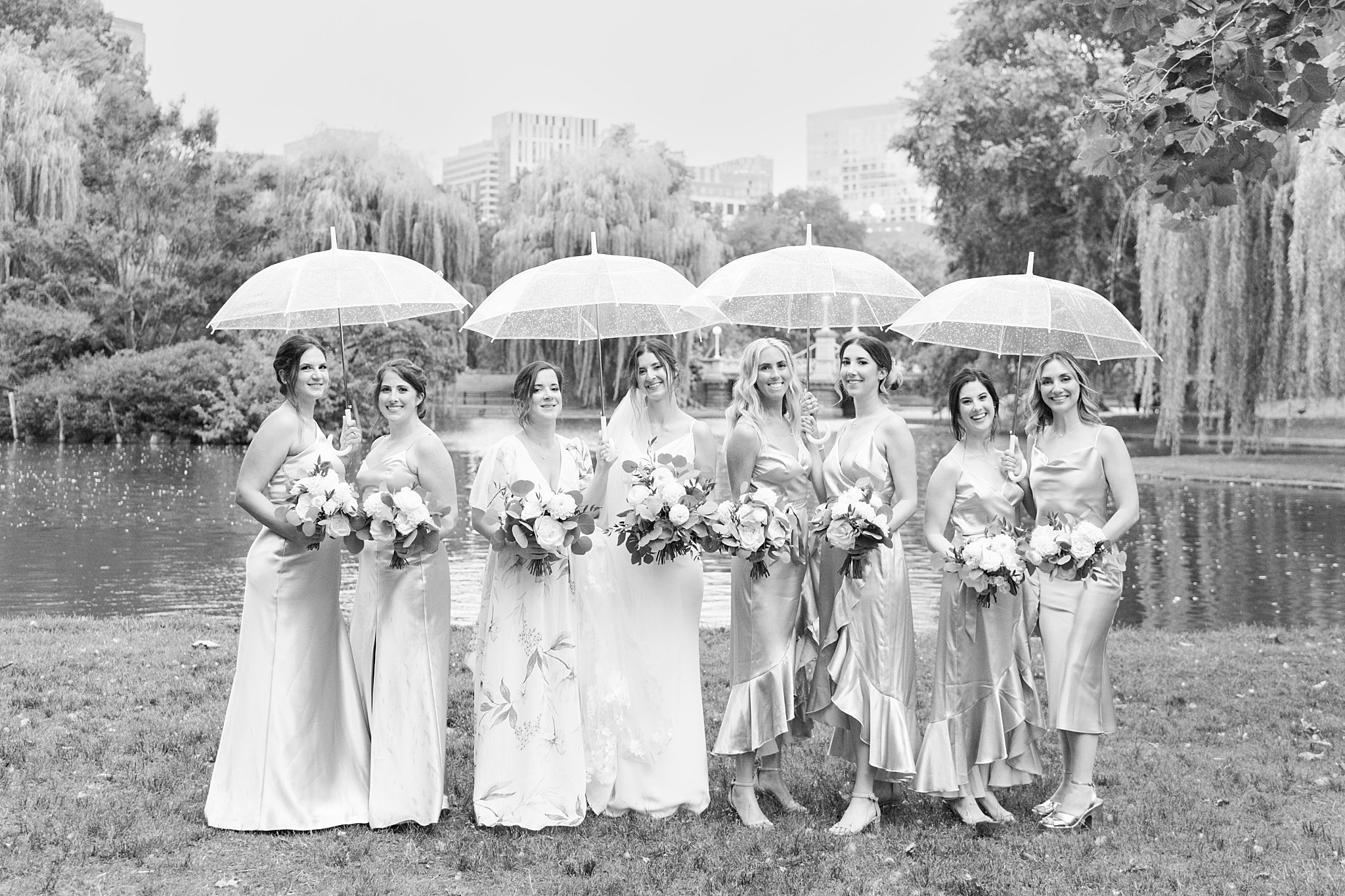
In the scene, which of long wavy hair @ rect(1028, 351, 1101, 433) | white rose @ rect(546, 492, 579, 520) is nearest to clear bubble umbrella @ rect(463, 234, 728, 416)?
white rose @ rect(546, 492, 579, 520)

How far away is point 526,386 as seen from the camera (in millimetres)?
5922

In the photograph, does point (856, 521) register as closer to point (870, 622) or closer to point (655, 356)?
point (870, 622)

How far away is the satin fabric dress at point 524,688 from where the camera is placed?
5887 millimetres

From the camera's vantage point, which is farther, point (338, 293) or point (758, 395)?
point (338, 293)

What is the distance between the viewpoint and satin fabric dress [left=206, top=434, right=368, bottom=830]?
579 centimetres

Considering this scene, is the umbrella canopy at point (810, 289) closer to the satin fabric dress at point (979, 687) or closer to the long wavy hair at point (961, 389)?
the long wavy hair at point (961, 389)

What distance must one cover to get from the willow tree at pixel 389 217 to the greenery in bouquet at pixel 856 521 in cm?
3058

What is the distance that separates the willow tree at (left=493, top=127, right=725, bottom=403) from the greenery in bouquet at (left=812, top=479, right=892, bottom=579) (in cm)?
3170

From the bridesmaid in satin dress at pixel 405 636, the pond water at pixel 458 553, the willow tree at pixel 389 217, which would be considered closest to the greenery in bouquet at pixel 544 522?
the bridesmaid in satin dress at pixel 405 636

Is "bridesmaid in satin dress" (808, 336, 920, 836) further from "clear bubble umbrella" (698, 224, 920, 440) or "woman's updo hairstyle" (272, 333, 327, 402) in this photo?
"woman's updo hairstyle" (272, 333, 327, 402)

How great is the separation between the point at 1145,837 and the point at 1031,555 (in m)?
1.34

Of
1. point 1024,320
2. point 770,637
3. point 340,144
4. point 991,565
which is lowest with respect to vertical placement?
point 770,637

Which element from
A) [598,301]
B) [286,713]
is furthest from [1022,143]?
[286,713]

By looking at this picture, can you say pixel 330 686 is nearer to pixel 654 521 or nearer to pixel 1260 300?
pixel 654 521
